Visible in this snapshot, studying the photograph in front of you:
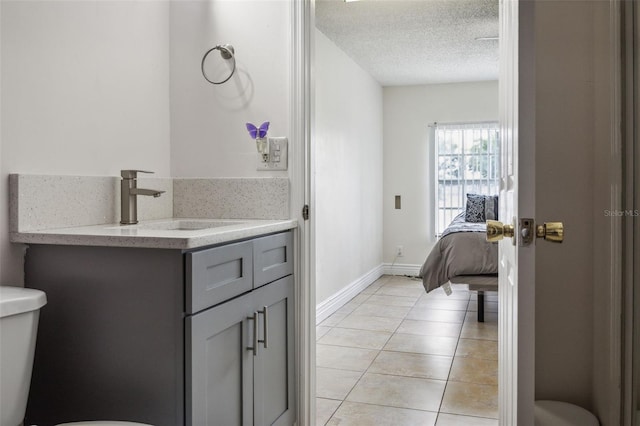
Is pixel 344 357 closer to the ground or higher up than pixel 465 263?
closer to the ground

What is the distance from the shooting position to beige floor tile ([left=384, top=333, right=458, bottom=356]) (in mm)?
3573

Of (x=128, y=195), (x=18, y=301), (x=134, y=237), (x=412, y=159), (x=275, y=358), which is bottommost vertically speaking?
(x=275, y=358)

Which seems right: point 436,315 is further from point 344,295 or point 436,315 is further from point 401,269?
point 401,269

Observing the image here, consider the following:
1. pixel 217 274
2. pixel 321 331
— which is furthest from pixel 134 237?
pixel 321 331

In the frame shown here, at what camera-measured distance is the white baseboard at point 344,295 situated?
4418 millimetres

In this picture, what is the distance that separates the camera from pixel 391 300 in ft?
17.1

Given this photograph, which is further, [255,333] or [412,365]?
[412,365]

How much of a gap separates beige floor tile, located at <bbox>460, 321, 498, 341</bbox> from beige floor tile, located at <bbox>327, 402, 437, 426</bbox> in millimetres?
1433

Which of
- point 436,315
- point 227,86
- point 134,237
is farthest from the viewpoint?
point 436,315

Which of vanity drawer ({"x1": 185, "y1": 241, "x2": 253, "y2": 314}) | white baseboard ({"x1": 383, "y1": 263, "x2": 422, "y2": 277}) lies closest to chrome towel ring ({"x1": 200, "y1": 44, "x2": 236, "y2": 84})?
vanity drawer ({"x1": 185, "y1": 241, "x2": 253, "y2": 314})

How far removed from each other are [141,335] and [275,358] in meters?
0.65

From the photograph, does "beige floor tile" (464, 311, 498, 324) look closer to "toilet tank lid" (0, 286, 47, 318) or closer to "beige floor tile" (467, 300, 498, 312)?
"beige floor tile" (467, 300, 498, 312)

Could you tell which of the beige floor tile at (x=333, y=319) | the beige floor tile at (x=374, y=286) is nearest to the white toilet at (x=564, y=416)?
the beige floor tile at (x=333, y=319)

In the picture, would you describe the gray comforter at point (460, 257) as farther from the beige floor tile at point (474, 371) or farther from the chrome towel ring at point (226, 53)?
the chrome towel ring at point (226, 53)
